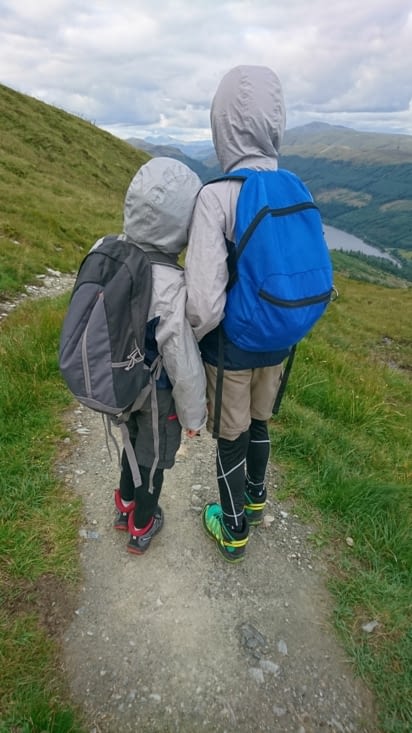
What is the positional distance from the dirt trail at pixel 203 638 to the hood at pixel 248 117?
2.71 metres

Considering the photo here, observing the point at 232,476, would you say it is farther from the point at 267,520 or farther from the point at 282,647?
the point at 282,647

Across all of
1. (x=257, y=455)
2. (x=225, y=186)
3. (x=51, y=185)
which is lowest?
(x=257, y=455)

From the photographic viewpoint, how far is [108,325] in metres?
2.17

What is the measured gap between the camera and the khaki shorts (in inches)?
102

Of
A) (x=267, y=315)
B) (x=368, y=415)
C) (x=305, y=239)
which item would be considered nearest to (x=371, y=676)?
(x=267, y=315)

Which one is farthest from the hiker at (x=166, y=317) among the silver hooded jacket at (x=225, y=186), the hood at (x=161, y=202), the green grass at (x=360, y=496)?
the green grass at (x=360, y=496)

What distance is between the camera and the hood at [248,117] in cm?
215

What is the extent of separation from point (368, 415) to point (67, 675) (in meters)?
4.10

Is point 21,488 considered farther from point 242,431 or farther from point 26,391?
point 242,431

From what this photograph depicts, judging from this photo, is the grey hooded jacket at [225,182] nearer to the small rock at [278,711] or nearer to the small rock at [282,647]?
the small rock at [282,647]

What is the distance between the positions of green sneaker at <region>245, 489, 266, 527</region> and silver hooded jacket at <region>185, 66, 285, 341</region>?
1791mm

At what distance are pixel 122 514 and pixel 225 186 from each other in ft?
8.22

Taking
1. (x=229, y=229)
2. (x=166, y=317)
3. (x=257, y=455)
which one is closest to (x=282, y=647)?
(x=257, y=455)

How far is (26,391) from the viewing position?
4566 millimetres
